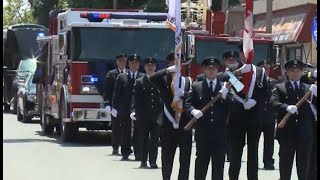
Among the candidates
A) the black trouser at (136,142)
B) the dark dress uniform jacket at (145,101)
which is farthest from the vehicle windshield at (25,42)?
the dark dress uniform jacket at (145,101)

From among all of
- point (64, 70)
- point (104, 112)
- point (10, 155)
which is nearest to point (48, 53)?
point (64, 70)

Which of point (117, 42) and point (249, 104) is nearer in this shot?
point (249, 104)

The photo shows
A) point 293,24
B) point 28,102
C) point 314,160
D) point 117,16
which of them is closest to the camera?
point 314,160

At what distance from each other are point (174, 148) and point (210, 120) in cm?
85

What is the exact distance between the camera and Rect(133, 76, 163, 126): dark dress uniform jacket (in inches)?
570

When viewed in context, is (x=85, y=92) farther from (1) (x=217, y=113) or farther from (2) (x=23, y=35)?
(2) (x=23, y=35)

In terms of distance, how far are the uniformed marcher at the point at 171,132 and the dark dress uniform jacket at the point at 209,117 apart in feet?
0.95

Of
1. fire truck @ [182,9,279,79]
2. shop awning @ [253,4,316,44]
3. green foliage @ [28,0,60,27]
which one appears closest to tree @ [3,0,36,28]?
green foliage @ [28,0,60,27]

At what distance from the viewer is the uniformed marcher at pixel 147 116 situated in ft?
47.1

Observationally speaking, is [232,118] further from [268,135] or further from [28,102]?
[28,102]

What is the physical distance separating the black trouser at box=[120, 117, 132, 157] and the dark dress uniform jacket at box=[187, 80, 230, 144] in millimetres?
5483

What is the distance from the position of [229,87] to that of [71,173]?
14.6 feet

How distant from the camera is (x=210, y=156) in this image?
10.4 meters

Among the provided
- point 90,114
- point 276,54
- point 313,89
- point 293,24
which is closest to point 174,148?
point 313,89
